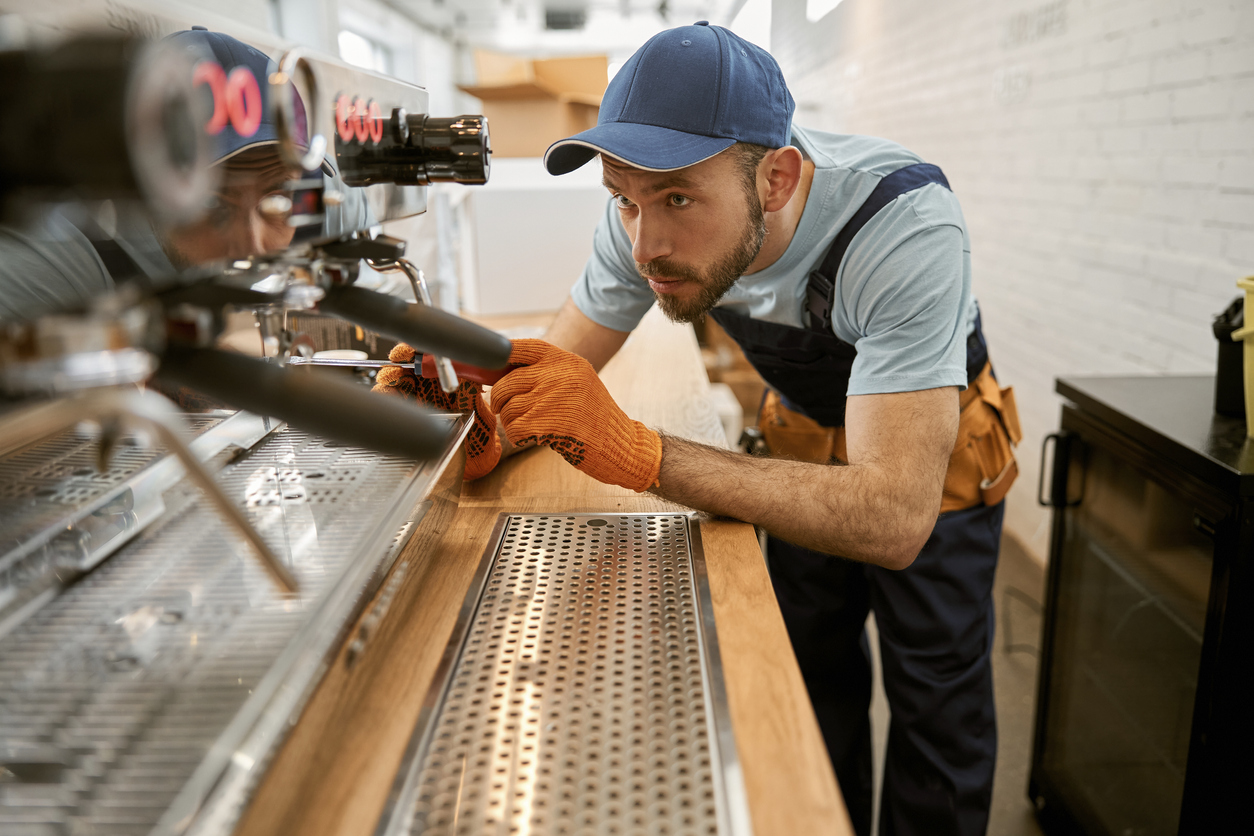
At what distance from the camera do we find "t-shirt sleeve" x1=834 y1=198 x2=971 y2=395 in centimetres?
100

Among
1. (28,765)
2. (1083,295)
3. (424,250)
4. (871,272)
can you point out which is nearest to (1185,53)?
(1083,295)

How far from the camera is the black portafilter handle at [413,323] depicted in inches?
24.0

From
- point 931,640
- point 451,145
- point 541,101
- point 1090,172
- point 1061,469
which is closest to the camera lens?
point 451,145

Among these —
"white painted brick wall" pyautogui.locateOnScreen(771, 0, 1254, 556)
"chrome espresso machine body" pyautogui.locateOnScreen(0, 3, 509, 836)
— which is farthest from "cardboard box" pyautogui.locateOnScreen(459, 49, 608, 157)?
"chrome espresso machine body" pyautogui.locateOnScreen(0, 3, 509, 836)

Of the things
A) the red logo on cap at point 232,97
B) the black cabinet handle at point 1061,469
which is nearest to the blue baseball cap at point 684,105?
the red logo on cap at point 232,97

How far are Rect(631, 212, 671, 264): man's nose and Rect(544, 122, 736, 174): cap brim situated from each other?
8 centimetres

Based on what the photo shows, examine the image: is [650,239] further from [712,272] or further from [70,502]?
[70,502]

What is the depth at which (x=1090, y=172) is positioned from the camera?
2.31m

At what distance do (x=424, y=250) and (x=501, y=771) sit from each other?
1.71 metres

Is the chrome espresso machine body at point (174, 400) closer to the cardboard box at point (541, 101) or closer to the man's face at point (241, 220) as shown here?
the man's face at point (241, 220)

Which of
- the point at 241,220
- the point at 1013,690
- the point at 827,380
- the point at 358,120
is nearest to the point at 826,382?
the point at 827,380

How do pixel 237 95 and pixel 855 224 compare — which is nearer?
pixel 237 95

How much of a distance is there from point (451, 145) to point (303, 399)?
38cm

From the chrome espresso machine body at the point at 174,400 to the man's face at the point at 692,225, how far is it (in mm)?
327
